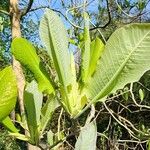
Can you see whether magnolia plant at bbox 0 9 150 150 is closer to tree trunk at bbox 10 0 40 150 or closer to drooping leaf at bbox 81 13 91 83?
drooping leaf at bbox 81 13 91 83

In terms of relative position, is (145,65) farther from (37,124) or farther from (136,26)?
(37,124)

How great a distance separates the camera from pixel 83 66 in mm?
439

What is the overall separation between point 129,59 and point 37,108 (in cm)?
17

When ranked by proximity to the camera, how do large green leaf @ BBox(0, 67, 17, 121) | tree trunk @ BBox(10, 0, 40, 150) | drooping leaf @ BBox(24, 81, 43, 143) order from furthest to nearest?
tree trunk @ BBox(10, 0, 40, 150) → drooping leaf @ BBox(24, 81, 43, 143) → large green leaf @ BBox(0, 67, 17, 121)

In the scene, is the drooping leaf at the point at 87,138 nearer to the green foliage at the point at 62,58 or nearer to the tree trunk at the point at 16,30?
the green foliage at the point at 62,58

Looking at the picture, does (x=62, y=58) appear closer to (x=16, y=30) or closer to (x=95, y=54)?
(x=95, y=54)

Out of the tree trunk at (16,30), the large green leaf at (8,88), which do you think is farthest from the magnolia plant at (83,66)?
the tree trunk at (16,30)

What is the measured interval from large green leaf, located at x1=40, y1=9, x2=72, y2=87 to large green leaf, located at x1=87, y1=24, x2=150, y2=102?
4 cm

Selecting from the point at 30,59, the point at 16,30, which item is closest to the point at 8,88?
the point at 30,59

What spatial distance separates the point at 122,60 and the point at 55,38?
0.07 m

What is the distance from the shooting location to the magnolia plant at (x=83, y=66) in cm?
36

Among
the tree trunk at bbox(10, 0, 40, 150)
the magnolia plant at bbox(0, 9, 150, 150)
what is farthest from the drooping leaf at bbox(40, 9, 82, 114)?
the tree trunk at bbox(10, 0, 40, 150)

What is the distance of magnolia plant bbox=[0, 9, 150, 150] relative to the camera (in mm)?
365

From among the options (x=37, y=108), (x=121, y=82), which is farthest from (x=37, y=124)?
(x=121, y=82)
